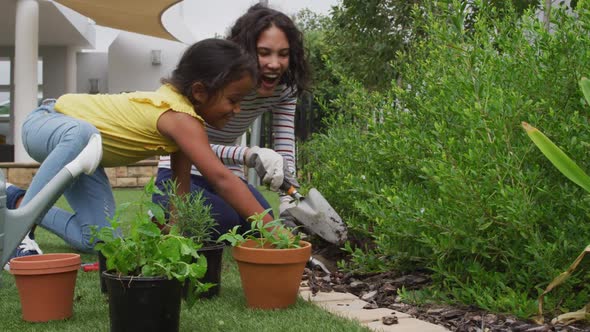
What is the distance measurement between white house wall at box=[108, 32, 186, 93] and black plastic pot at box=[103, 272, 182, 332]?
1280 centimetres

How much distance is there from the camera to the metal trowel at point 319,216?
8.90 feet

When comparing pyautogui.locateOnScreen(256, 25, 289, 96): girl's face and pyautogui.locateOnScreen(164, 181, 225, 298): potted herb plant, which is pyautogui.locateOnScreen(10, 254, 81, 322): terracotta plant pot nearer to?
pyautogui.locateOnScreen(164, 181, 225, 298): potted herb plant

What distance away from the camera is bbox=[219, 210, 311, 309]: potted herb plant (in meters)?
1.96

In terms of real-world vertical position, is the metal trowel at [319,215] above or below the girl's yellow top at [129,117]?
below

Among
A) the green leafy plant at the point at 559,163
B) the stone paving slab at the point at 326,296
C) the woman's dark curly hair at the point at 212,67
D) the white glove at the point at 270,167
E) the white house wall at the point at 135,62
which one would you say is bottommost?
the stone paving slab at the point at 326,296

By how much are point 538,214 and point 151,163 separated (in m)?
8.24

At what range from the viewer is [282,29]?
10.0 feet

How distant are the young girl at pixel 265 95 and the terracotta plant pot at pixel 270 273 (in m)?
0.74

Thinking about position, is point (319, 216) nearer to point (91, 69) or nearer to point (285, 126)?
point (285, 126)

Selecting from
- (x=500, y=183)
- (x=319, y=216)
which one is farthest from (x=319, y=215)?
(x=500, y=183)

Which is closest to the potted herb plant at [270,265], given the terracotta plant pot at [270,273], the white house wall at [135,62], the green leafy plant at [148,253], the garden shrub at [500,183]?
the terracotta plant pot at [270,273]

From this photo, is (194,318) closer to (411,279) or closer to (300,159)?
(411,279)

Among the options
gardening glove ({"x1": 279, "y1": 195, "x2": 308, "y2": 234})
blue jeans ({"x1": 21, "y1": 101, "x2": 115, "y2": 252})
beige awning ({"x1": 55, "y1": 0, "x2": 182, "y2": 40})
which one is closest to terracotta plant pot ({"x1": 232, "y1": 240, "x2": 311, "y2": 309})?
gardening glove ({"x1": 279, "y1": 195, "x2": 308, "y2": 234})

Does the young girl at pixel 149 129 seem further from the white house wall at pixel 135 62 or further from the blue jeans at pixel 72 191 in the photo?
the white house wall at pixel 135 62
